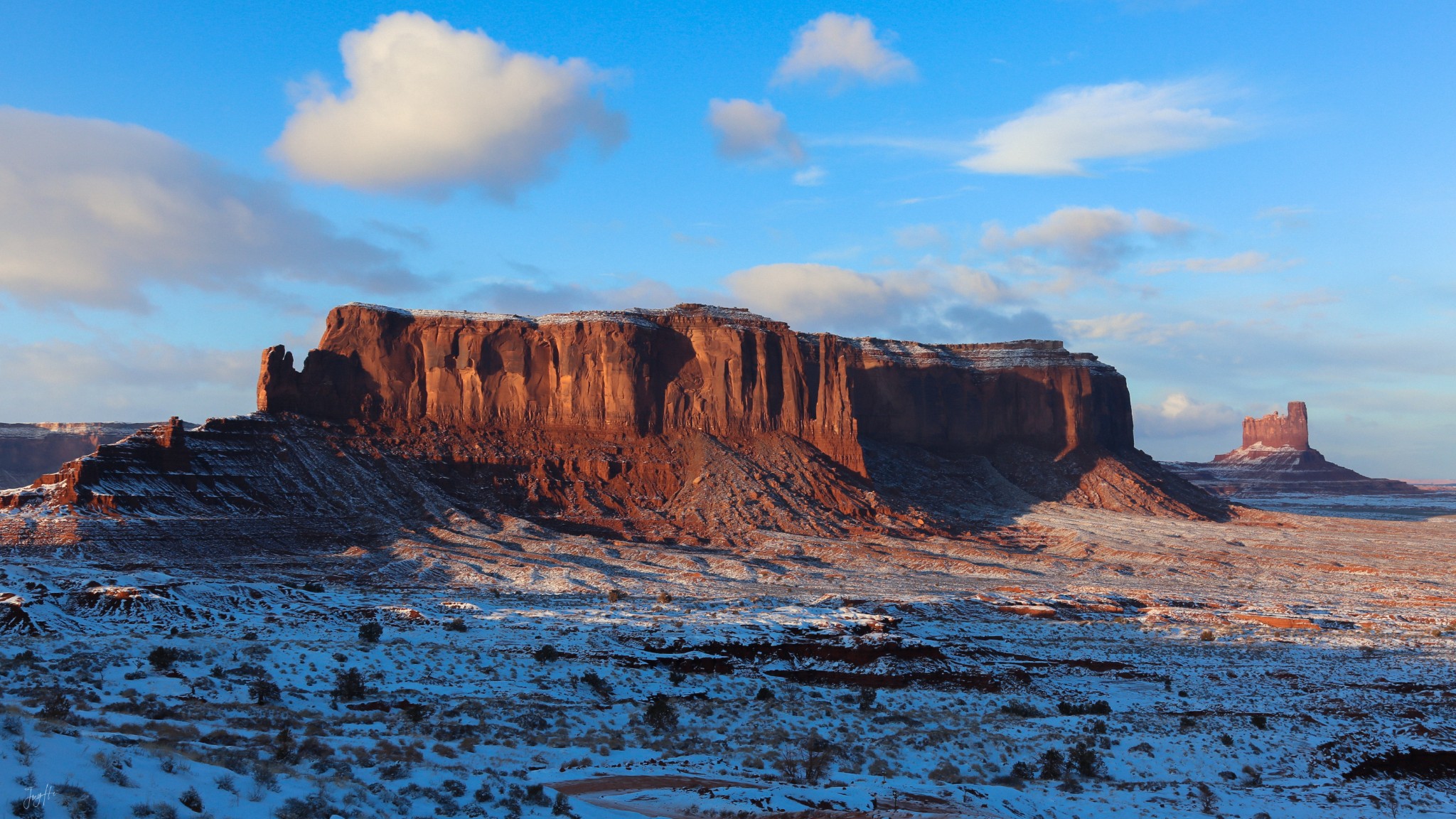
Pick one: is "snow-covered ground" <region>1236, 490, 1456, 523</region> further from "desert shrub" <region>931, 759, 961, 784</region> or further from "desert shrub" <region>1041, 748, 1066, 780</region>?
"desert shrub" <region>931, 759, 961, 784</region>

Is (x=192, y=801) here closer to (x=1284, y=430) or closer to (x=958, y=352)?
(x=958, y=352)

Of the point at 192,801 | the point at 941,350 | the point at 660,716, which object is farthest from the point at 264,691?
the point at 941,350

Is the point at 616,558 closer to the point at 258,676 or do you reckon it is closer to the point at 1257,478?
the point at 258,676

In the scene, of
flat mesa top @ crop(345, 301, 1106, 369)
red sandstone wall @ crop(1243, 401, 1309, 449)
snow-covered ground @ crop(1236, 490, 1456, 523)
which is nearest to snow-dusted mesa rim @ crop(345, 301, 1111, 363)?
flat mesa top @ crop(345, 301, 1106, 369)

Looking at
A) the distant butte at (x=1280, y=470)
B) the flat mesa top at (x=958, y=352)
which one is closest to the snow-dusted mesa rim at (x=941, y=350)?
the flat mesa top at (x=958, y=352)

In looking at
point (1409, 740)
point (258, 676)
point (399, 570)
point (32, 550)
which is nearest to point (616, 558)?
point (399, 570)
